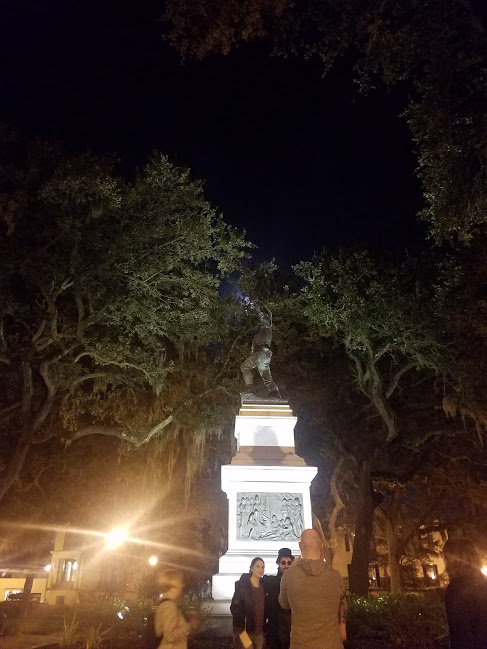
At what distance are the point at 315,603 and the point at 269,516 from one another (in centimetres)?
597

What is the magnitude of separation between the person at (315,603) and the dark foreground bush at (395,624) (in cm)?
392

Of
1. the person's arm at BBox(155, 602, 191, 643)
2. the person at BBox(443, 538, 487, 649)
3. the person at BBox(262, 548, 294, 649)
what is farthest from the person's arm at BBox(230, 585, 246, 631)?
the person at BBox(443, 538, 487, 649)

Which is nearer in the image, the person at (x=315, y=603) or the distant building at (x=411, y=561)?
the person at (x=315, y=603)

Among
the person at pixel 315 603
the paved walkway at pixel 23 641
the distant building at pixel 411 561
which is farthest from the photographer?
the distant building at pixel 411 561

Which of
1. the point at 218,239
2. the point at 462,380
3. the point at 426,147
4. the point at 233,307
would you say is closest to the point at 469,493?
the point at 462,380

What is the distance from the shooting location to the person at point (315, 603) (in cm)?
326

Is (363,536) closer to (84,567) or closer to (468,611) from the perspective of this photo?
(468,611)

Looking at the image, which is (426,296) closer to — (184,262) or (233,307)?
(233,307)

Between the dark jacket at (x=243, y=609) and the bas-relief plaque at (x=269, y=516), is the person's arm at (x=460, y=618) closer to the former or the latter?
the dark jacket at (x=243, y=609)

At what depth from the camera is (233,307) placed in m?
17.4

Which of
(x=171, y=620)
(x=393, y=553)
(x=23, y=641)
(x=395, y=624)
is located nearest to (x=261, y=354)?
(x=395, y=624)

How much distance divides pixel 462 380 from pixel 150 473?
36.2 ft

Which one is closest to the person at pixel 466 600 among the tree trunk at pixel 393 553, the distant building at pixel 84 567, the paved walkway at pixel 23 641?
the paved walkway at pixel 23 641

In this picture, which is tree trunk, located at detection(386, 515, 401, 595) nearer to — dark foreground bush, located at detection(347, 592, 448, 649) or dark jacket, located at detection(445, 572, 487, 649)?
dark foreground bush, located at detection(347, 592, 448, 649)
